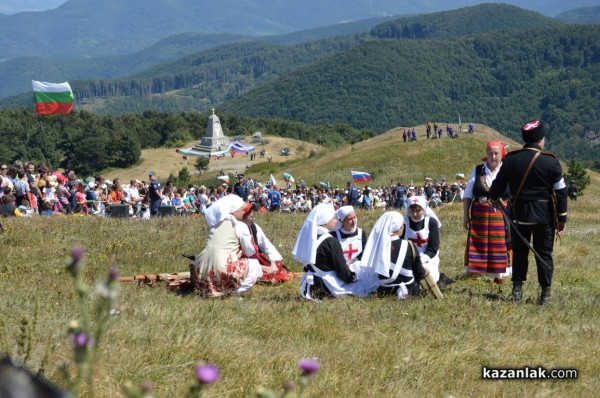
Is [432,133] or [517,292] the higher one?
[517,292]

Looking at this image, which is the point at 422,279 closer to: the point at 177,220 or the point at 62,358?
the point at 62,358

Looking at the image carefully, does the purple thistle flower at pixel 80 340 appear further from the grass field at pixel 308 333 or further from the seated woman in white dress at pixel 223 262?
the seated woman in white dress at pixel 223 262

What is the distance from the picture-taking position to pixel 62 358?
14.6 feet

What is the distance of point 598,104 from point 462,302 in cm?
19955

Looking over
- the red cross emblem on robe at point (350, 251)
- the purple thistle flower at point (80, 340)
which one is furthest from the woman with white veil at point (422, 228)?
the purple thistle flower at point (80, 340)

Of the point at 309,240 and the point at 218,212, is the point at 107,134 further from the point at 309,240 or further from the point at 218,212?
the point at 309,240

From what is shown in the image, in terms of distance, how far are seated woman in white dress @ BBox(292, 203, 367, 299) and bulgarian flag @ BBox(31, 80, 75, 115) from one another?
74.4ft

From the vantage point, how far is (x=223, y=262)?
883 centimetres

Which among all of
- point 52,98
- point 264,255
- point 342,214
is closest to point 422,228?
point 342,214

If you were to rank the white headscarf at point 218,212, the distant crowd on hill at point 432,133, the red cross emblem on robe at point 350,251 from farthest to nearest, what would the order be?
1. the distant crowd on hill at point 432,133
2. the red cross emblem on robe at point 350,251
3. the white headscarf at point 218,212

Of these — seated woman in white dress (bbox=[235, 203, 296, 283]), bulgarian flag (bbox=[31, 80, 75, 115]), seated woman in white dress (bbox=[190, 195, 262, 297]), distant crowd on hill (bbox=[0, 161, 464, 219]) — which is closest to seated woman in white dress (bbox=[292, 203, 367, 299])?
seated woman in white dress (bbox=[190, 195, 262, 297])

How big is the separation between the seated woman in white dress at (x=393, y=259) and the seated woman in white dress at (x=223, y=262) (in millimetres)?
1496

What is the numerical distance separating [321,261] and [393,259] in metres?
0.85

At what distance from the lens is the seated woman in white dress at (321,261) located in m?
8.63
